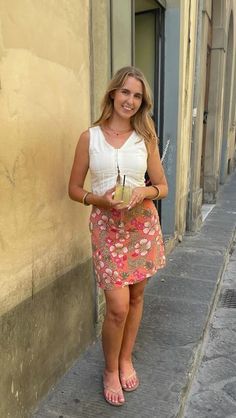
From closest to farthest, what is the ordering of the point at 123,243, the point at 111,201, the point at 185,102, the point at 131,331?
the point at 111,201
the point at 123,243
the point at 131,331
the point at 185,102

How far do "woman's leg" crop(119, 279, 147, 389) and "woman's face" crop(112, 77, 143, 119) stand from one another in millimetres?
922

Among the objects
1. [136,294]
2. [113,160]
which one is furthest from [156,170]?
[136,294]

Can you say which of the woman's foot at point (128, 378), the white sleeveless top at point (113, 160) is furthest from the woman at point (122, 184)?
the woman's foot at point (128, 378)

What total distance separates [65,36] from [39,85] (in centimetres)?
42

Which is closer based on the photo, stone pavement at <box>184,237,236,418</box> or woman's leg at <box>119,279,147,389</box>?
woman's leg at <box>119,279,147,389</box>

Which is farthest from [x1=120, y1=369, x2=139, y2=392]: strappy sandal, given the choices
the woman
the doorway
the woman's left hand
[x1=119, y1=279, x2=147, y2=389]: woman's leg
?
the doorway

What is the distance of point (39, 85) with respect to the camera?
2082mm

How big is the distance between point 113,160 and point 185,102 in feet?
→ 11.5

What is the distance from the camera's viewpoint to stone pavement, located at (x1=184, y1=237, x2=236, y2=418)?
104 inches

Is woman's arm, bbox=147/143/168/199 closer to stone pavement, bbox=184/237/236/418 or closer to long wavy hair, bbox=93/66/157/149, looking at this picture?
long wavy hair, bbox=93/66/157/149

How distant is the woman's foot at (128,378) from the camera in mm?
2523

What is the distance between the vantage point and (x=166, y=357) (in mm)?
2910

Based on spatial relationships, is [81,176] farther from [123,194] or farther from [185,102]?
[185,102]

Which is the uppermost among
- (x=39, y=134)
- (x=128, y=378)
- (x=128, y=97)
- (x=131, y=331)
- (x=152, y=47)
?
(x=152, y=47)
